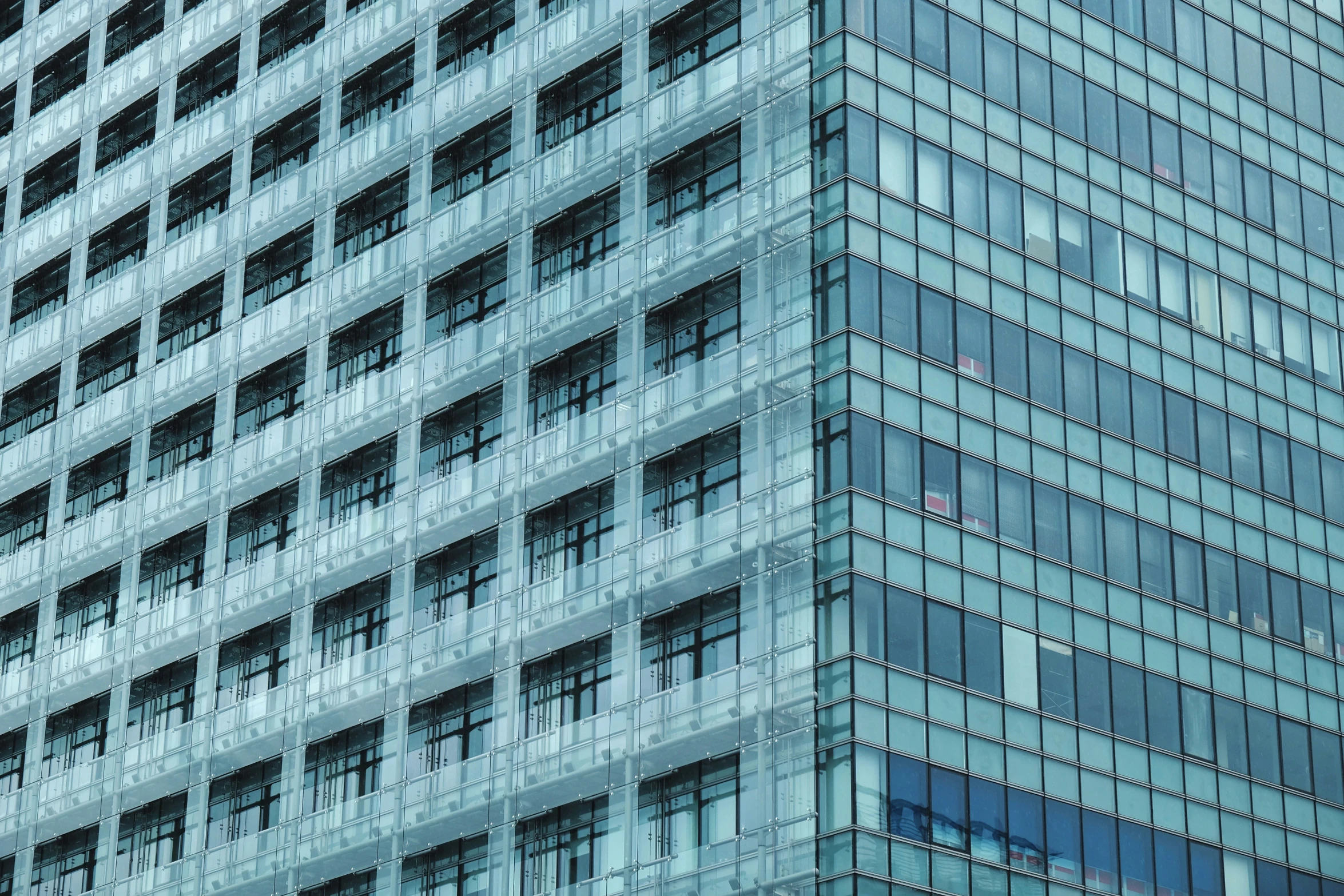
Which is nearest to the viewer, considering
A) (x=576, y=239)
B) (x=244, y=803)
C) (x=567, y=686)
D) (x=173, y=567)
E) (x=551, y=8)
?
(x=567, y=686)

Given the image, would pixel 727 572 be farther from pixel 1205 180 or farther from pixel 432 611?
pixel 1205 180

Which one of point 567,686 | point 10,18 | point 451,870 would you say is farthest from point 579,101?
point 10,18

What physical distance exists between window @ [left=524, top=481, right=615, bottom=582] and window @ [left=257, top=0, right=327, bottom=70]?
1865cm

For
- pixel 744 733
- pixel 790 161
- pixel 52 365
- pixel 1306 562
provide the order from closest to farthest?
pixel 744 733 → pixel 790 161 → pixel 1306 562 → pixel 52 365

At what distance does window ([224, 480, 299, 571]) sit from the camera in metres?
69.1

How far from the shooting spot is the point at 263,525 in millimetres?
70000

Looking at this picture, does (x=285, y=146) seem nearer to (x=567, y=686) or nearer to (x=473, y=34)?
(x=473, y=34)

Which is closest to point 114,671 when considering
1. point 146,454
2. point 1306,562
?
point 146,454

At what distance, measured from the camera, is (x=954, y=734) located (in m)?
55.0

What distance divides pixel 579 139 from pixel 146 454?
1704 cm

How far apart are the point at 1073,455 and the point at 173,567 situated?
83.0ft

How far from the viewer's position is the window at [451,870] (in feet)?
197

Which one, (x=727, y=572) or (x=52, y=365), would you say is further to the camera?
(x=52, y=365)

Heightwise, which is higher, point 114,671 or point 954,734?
point 114,671
